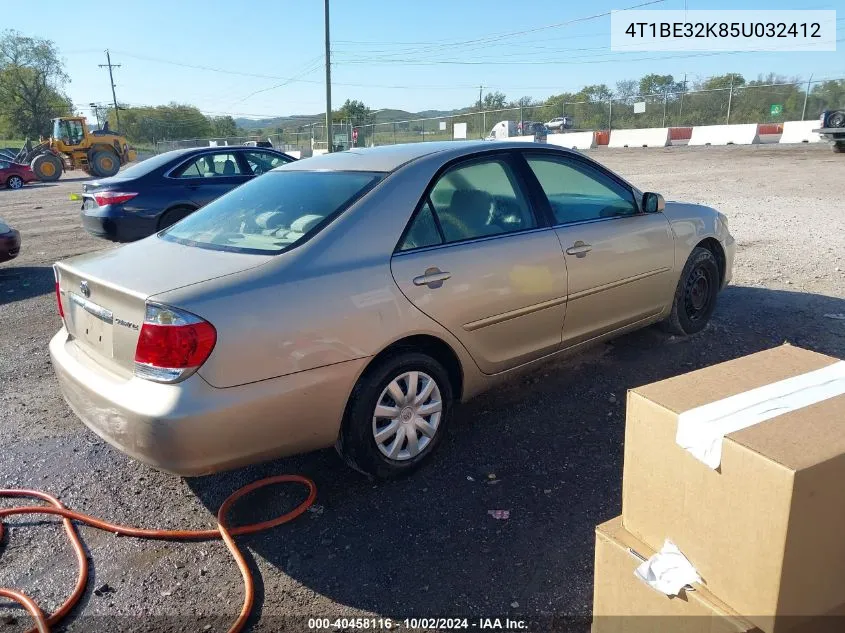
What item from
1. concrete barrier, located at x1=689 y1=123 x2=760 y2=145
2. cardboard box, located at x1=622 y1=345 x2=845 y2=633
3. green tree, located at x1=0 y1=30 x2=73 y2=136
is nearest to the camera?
cardboard box, located at x1=622 y1=345 x2=845 y2=633

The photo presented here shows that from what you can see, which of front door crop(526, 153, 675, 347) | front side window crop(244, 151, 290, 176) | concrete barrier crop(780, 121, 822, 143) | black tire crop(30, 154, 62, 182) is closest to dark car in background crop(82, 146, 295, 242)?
front side window crop(244, 151, 290, 176)

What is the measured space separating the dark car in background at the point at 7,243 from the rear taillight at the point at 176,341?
7107 mm

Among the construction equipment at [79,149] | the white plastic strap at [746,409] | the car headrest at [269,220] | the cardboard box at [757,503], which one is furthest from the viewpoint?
the construction equipment at [79,149]

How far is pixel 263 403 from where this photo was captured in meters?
2.70

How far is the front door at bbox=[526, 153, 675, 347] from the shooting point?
396cm

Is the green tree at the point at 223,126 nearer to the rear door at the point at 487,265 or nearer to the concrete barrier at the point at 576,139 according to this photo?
the concrete barrier at the point at 576,139

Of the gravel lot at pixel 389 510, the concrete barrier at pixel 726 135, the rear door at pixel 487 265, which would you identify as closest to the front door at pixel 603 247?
the rear door at pixel 487 265

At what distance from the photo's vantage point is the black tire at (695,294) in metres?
4.82

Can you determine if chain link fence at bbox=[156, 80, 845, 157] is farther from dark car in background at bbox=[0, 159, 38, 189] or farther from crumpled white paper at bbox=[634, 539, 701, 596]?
crumpled white paper at bbox=[634, 539, 701, 596]

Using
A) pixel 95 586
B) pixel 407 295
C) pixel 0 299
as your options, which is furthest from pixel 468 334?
pixel 0 299

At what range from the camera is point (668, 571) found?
5.70 ft

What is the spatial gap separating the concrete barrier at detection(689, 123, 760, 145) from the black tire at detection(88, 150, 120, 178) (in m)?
30.2

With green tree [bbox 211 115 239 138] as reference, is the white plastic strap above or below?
below

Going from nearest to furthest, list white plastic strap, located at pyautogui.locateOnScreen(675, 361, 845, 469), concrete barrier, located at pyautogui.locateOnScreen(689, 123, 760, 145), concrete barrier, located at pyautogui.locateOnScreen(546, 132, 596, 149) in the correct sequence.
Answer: white plastic strap, located at pyautogui.locateOnScreen(675, 361, 845, 469) < concrete barrier, located at pyautogui.locateOnScreen(689, 123, 760, 145) < concrete barrier, located at pyautogui.locateOnScreen(546, 132, 596, 149)
